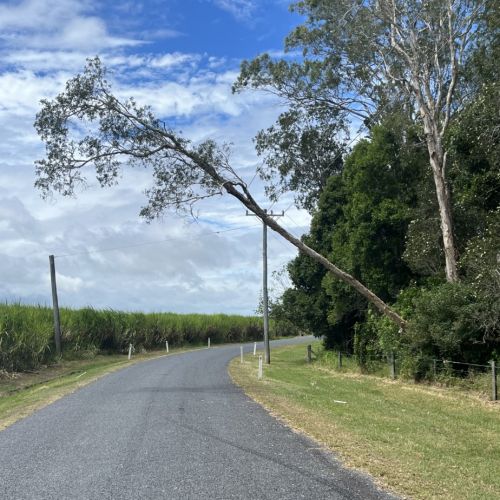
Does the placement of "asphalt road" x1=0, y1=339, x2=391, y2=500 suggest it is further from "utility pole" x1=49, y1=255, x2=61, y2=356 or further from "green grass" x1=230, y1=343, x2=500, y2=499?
"utility pole" x1=49, y1=255, x2=61, y2=356

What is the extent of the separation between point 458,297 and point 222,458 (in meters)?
12.7

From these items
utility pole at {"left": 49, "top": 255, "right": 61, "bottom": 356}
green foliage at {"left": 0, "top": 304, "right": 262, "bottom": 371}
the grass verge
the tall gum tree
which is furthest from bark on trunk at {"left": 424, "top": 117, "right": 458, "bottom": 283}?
utility pole at {"left": 49, "top": 255, "right": 61, "bottom": 356}

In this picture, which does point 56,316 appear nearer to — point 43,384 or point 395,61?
point 43,384

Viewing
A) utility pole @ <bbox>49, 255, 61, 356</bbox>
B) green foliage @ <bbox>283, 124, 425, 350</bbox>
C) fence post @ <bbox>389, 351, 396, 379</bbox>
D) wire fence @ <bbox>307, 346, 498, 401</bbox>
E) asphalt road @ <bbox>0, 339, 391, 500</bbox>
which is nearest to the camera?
asphalt road @ <bbox>0, 339, 391, 500</bbox>

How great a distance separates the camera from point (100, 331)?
4747 cm

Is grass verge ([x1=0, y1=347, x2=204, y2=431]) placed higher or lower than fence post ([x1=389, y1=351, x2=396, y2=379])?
lower

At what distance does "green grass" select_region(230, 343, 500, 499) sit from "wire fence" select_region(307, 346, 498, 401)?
50cm

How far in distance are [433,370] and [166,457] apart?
14.6 meters

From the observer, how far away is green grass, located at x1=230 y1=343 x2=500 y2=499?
7.61 m

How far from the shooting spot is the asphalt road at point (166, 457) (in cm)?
713

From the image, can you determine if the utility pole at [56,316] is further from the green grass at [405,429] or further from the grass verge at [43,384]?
the green grass at [405,429]

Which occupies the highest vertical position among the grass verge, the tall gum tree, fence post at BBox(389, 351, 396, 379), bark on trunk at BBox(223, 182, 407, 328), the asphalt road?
the tall gum tree

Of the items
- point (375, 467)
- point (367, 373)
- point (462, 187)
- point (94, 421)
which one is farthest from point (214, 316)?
point (375, 467)

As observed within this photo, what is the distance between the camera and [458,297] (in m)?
19.3
